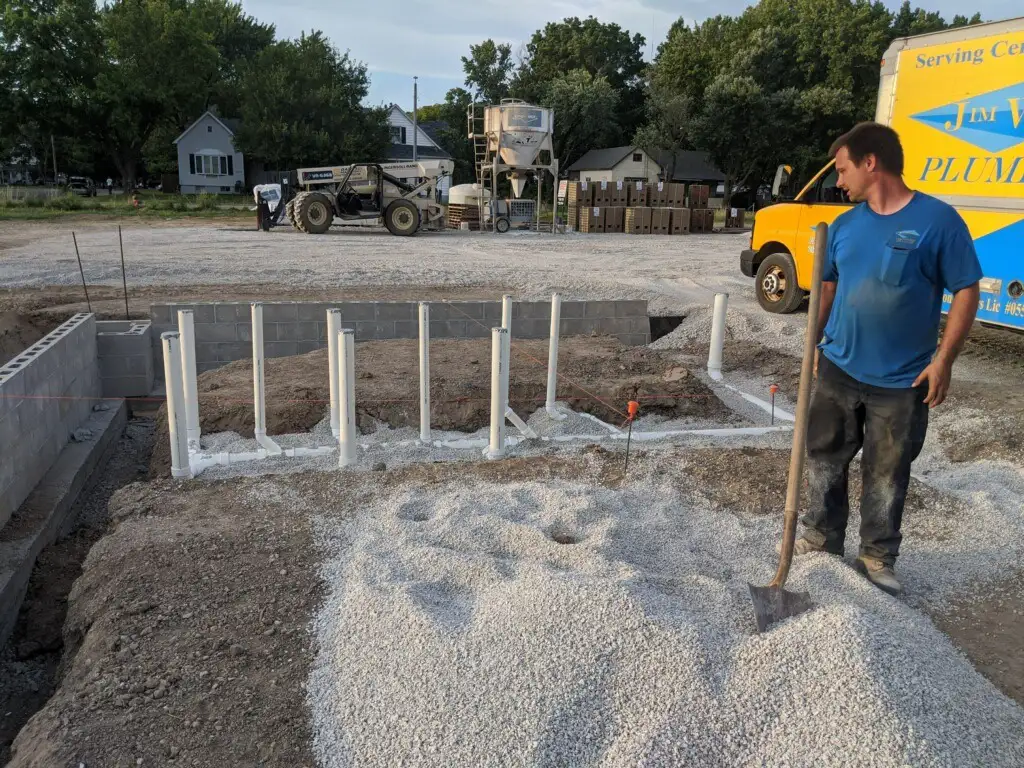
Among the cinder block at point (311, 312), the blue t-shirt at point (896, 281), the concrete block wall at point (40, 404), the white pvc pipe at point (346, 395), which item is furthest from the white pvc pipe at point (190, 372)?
the blue t-shirt at point (896, 281)

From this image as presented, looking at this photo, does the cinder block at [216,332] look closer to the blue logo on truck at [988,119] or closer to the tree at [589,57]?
the blue logo on truck at [988,119]

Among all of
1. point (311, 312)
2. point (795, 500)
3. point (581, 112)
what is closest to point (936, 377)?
point (795, 500)

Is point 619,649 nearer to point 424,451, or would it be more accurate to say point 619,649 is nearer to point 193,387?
point 424,451

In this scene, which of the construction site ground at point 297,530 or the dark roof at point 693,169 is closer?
the construction site ground at point 297,530

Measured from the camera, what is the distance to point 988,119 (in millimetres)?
7867

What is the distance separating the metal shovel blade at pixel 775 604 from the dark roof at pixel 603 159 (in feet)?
147

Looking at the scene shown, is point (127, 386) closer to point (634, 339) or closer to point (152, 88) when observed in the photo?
point (634, 339)

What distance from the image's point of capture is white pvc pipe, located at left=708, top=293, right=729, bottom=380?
316 inches

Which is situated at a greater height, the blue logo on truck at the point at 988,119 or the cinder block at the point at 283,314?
the blue logo on truck at the point at 988,119

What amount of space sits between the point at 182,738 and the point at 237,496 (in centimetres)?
213

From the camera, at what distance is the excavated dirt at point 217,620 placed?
8.23 feet

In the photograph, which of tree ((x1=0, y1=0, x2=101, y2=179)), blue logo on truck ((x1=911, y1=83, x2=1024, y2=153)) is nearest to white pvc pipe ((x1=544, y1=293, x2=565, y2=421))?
blue logo on truck ((x1=911, y1=83, x2=1024, y2=153))

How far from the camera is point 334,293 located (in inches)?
503

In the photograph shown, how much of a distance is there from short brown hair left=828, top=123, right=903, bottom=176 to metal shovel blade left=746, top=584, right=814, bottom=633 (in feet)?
5.90
